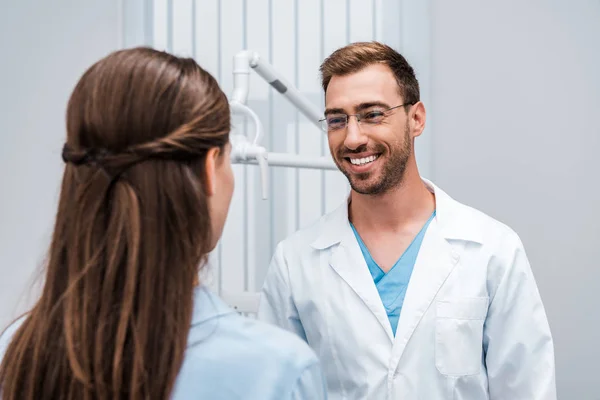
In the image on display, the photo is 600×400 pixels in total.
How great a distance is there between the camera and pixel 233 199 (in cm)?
183

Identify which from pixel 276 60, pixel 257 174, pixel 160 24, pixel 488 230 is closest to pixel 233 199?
pixel 257 174

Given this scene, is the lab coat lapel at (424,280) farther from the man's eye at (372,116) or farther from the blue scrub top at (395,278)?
the man's eye at (372,116)

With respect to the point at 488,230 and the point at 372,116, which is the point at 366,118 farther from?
the point at 488,230

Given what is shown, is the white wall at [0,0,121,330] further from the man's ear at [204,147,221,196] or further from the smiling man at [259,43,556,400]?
the man's ear at [204,147,221,196]

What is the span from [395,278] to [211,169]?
0.72m

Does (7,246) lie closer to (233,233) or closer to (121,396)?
(233,233)

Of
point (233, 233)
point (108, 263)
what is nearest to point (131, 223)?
point (108, 263)

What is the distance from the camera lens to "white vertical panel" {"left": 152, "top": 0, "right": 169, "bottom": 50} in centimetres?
184

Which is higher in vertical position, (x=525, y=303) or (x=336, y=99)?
(x=336, y=99)

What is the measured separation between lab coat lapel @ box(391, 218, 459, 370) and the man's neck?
55mm

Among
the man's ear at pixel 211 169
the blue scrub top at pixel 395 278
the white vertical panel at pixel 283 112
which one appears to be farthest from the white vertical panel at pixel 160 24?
the man's ear at pixel 211 169

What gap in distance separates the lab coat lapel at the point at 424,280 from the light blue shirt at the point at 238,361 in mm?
587

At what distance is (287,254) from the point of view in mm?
1406

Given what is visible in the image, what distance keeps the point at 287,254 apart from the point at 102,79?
0.81 m
